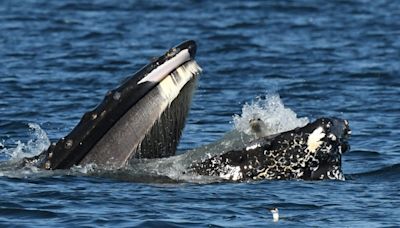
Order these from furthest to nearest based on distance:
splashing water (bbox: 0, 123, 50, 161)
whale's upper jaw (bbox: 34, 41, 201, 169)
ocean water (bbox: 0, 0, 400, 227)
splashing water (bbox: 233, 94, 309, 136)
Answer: splashing water (bbox: 0, 123, 50, 161)
splashing water (bbox: 233, 94, 309, 136)
whale's upper jaw (bbox: 34, 41, 201, 169)
ocean water (bbox: 0, 0, 400, 227)

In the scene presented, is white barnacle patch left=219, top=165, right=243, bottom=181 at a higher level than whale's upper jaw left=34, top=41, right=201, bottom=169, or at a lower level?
lower

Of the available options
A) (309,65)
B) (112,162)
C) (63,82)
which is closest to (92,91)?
(63,82)

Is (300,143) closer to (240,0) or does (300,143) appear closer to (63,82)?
(63,82)

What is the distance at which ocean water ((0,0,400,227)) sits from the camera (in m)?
10.8

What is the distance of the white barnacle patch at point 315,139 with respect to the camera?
11.0 meters

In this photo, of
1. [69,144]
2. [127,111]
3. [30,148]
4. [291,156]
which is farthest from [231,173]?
[30,148]

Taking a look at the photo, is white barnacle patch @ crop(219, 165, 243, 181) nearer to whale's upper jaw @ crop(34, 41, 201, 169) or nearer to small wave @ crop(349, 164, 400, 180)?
whale's upper jaw @ crop(34, 41, 201, 169)

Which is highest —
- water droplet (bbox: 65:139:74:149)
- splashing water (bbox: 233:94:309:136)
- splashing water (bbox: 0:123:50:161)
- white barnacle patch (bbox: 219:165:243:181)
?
splashing water (bbox: 233:94:309:136)

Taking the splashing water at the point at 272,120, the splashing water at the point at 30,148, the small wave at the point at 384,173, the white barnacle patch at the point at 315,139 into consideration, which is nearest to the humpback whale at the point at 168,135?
the white barnacle patch at the point at 315,139

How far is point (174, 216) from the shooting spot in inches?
415

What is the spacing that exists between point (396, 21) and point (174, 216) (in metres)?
16.6

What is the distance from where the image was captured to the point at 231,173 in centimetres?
1132

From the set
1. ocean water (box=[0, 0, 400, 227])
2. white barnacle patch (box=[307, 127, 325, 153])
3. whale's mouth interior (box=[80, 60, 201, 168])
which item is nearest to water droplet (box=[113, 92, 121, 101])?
whale's mouth interior (box=[80, 60, 201, 168])

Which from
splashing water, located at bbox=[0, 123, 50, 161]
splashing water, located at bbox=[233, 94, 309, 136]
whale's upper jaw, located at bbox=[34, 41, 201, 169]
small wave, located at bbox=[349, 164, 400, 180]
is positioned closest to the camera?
whale's upper jaw, located at bbox=[34, 41, 201, 169]
